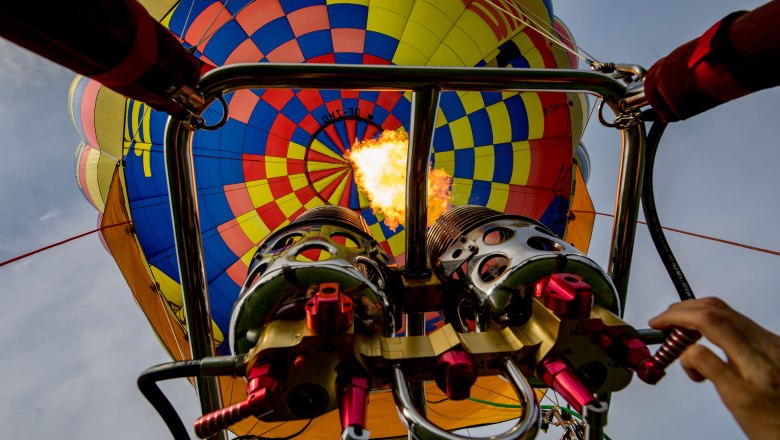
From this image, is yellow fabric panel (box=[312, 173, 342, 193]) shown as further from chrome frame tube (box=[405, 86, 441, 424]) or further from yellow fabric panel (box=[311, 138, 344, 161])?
chrome frame tube (box=[405, 86, 441, 424])

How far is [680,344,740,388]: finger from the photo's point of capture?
55 centimetres

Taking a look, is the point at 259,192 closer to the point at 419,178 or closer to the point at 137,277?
the point at 137,277

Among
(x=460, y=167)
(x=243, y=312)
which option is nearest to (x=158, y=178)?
(x=460, y=167)

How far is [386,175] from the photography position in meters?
4.27

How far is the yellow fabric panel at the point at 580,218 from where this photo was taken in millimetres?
4449

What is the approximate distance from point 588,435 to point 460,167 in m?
4.03

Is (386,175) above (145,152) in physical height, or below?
Result: below

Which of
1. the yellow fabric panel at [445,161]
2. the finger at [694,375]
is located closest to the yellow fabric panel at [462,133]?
the yellow fabric panel at [445,161]

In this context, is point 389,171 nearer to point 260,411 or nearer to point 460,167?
point 460,167

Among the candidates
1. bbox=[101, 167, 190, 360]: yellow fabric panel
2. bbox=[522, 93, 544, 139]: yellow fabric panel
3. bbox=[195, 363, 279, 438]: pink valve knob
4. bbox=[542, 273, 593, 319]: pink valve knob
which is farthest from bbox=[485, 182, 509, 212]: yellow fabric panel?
bbox=[195, 363, 279, 438]: pink valve knob

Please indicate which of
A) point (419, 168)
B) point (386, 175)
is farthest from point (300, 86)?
point (386, 175)

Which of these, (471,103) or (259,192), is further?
(259,192)

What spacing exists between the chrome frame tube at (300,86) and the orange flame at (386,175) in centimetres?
304

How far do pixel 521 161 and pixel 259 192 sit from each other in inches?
118
